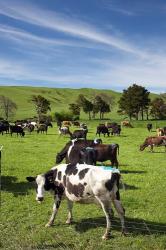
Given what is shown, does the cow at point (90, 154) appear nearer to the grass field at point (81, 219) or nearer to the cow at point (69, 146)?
the cow at point (69, 146)

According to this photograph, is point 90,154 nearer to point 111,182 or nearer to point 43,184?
point 43,184

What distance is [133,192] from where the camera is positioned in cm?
1652

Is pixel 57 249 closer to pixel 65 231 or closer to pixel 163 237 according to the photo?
pixel 65 231

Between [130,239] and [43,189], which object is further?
Answer: [43,189]

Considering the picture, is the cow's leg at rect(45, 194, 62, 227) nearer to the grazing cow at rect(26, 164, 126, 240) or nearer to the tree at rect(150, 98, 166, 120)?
the grazing cow at rect(26, 164, 126, 240)

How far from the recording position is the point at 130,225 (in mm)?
11906

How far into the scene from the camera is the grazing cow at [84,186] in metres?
10.8

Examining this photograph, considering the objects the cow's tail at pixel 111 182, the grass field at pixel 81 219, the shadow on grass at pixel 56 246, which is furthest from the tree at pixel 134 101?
the shadow on grass at pixel 56 246

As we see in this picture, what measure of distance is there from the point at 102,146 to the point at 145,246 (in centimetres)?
1228

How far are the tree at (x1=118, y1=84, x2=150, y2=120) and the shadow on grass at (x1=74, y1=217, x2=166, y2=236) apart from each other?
87.0 meters

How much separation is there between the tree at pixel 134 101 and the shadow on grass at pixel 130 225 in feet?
286

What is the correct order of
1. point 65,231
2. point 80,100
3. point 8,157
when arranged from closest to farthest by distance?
point 65,231 < point 8,157 < point 80,100

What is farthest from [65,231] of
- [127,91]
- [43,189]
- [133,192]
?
Result: [127,91]

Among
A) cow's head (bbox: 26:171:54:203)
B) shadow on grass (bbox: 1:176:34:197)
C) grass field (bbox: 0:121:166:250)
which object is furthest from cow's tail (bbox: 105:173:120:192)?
shadow on grass (bbox: 1:176:34:197)
